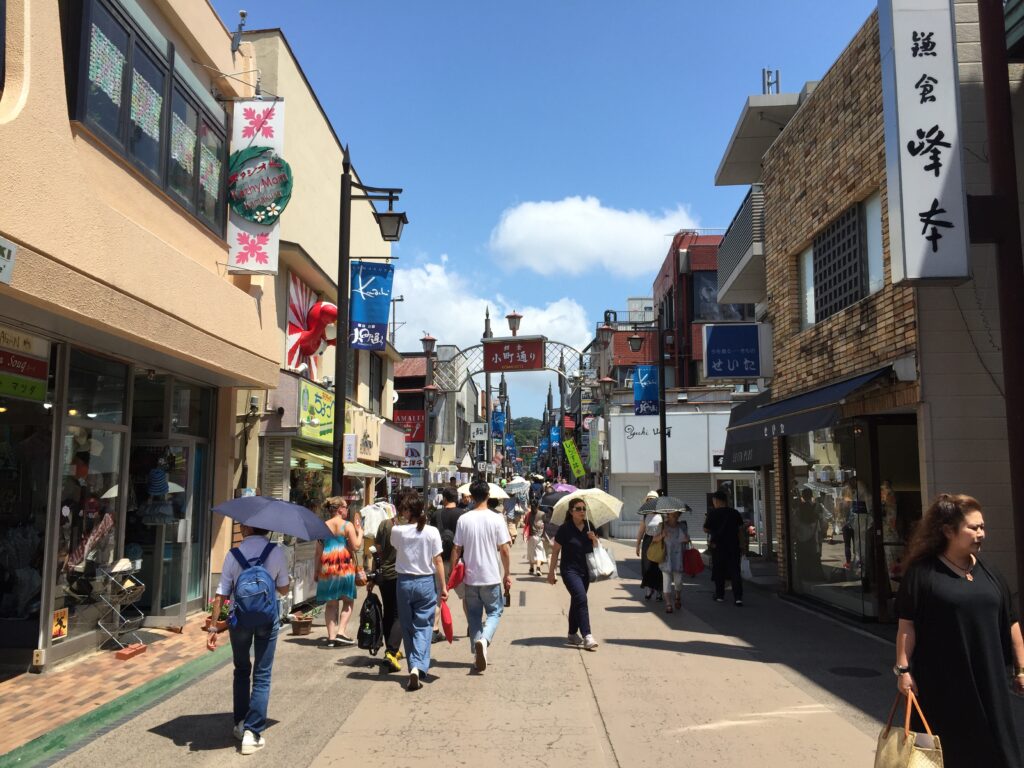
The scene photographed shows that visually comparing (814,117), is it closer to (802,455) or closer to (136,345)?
(802,455)

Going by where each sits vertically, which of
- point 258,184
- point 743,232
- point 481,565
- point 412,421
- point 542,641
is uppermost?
point 743,232

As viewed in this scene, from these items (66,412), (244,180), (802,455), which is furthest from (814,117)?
(66,412)

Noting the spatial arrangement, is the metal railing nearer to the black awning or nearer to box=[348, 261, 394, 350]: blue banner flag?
the black awning

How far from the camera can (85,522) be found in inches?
337

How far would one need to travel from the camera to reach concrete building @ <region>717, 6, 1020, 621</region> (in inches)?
359

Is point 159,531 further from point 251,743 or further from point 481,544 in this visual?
point 251,743

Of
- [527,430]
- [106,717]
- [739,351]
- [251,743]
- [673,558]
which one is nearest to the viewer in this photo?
[251,743]

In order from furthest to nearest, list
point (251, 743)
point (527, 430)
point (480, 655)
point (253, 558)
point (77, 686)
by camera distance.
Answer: point (527, 430) < point (480, 655) < point (77, 686) < point (253, 558) < point (251, 743)

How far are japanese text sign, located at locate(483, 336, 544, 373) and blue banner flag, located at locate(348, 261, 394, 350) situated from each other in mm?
7921

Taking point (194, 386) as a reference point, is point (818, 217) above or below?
above

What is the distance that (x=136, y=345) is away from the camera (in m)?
8.33

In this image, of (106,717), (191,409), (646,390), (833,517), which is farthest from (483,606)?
(646,390)

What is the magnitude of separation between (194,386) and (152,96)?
12.7 ft

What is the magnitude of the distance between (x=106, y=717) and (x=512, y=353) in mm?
18087
